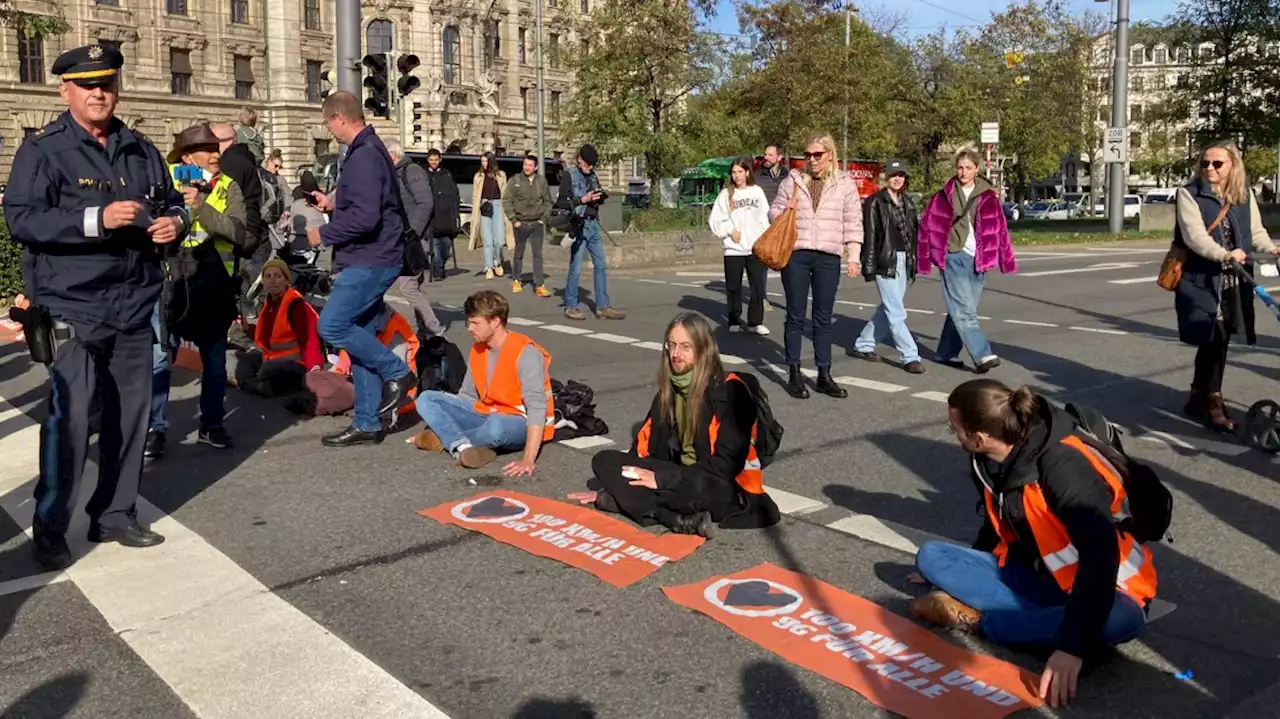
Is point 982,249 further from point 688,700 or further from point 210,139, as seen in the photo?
point 688,700

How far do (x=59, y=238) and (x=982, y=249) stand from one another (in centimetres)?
725

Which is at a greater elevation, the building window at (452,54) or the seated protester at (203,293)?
the building window at (452,54)

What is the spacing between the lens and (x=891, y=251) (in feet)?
33.3

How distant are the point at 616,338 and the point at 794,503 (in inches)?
252

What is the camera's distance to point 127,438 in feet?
17.0

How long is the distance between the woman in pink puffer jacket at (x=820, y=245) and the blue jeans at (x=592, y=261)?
15.5 ft

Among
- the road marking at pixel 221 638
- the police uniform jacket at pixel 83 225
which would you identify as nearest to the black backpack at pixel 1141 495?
A: the road marking at pixel 221 638

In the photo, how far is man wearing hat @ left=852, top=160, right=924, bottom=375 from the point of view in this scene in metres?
10.1

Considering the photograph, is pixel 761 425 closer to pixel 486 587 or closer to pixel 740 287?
pixel 486 587

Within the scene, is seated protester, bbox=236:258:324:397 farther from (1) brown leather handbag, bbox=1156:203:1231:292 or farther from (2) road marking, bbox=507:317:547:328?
(1) brown leather handbag, bbox=1156:203:1231:292

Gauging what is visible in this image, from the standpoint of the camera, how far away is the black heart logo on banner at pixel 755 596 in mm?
4469

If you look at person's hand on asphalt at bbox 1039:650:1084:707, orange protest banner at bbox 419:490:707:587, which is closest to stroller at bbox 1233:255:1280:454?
orange protest banner at bbox 419:490:707:587

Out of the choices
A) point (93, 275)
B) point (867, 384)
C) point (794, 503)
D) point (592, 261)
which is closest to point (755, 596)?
point (794, 503)

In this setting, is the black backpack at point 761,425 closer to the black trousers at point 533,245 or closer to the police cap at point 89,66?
the police cap at point 89,66
